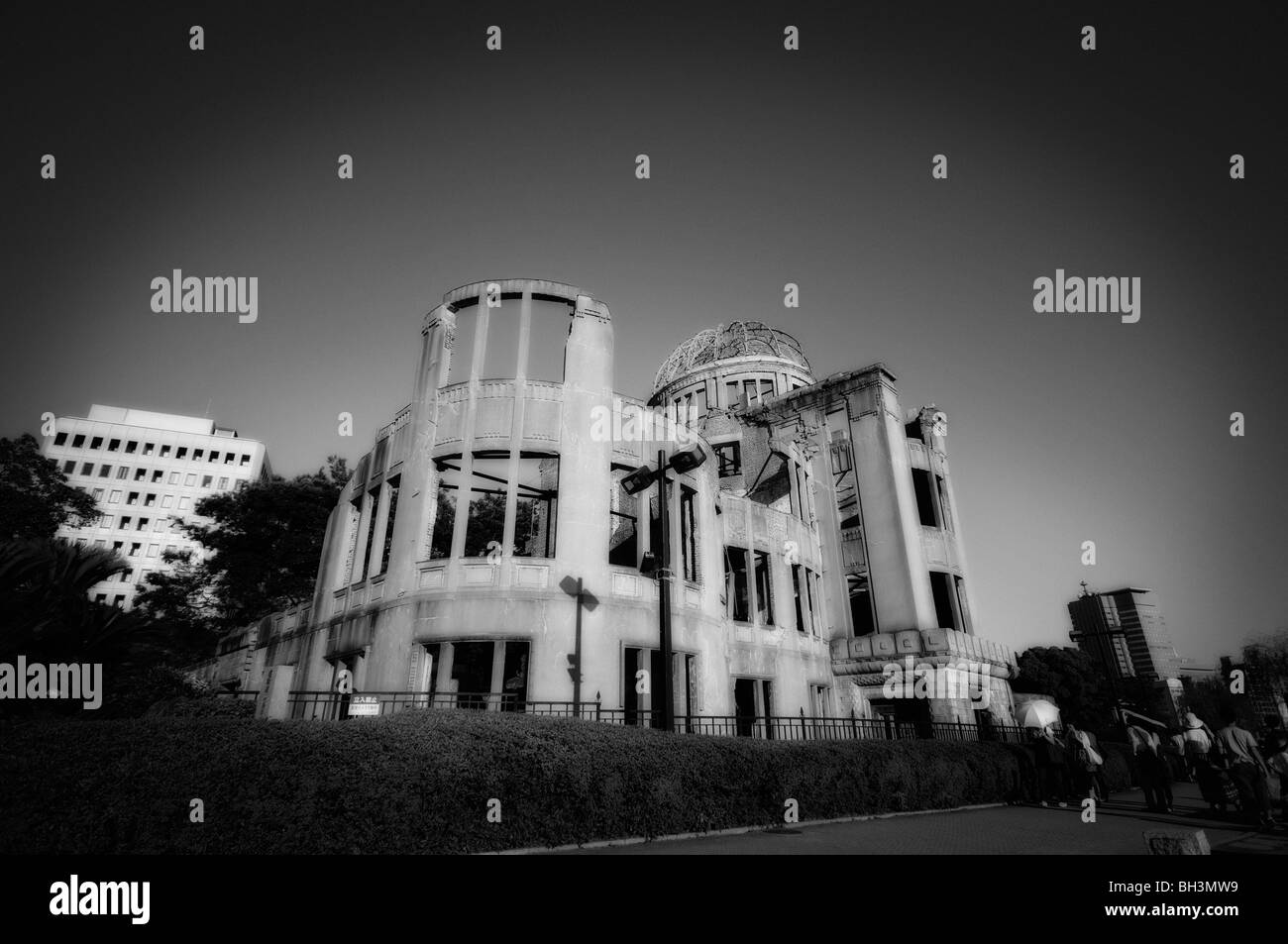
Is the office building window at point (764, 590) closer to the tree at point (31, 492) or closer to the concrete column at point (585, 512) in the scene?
the concrete column at point (585, 512)

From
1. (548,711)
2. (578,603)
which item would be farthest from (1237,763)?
(578,603)

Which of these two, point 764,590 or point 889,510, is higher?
point 889,510

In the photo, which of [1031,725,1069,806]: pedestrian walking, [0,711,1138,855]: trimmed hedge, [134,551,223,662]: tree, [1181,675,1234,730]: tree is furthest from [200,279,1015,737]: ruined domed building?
[1181,675,1234,730]: tree

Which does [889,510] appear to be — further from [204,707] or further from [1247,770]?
[204,707]

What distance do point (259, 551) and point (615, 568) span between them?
107 feet

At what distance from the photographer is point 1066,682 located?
145 feet

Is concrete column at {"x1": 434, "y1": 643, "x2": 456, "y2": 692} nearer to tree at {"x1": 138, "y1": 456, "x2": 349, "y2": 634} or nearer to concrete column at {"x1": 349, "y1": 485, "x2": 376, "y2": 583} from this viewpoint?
concrete column at {"x1": 349, "y1": 485, "x2": 376, "y2": 583}

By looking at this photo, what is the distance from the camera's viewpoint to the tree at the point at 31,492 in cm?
3131

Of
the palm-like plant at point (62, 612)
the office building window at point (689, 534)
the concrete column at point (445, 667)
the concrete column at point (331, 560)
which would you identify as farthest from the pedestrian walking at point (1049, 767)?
the concrete column at point (331, 560)

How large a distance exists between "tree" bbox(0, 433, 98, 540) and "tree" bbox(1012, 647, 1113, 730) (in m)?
62.2

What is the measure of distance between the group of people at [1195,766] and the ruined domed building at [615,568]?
670 cm

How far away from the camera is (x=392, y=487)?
62.0 feet
